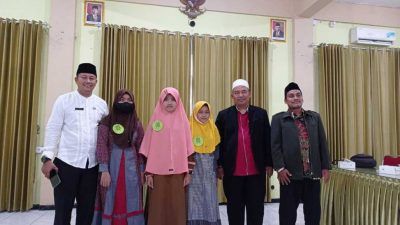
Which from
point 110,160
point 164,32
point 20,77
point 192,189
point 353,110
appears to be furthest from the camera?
point 353,110

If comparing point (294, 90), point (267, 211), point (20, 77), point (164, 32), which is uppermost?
point (164, 32)

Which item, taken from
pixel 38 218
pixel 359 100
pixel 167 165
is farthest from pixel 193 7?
pixel 359 100

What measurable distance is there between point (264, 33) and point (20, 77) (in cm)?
333

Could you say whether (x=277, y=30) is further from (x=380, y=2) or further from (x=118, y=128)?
(x=118, y=128)

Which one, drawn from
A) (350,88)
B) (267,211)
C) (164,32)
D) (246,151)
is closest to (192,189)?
(246,151)

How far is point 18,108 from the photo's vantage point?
3.89 meters

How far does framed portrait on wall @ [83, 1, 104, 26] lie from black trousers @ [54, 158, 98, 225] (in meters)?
2.63

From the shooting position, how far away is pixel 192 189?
236 centimetres

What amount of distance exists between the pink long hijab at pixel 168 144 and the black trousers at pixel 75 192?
392mm

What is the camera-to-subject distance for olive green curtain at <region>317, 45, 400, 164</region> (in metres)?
4.62

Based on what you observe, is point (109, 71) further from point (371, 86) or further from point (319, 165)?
point (371, 86)

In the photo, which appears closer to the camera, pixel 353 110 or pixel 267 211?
pixel 267 211

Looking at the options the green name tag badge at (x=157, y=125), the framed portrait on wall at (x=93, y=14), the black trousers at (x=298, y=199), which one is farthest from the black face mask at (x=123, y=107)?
the framed portrait on wall at (x=93, y=14)

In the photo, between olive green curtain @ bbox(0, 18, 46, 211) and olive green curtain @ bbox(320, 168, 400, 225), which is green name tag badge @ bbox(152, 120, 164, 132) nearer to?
olive green curtain @ bbox(320, 168, 400, 225)
